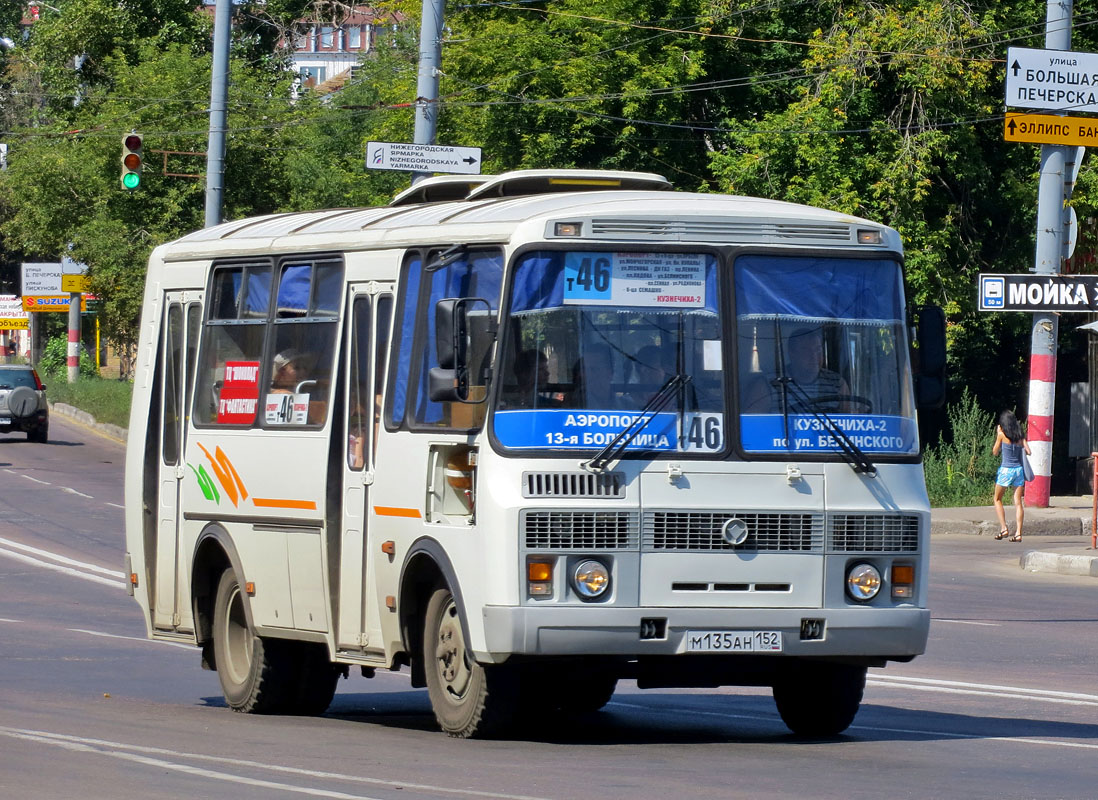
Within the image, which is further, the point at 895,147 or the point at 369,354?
the point at 895,147

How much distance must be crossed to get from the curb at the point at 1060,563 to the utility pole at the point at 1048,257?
4.36 metres

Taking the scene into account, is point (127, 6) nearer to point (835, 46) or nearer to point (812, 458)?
point (835, 46)

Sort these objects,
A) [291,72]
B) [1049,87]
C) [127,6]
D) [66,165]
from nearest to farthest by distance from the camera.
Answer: [1049,87]
[66,165]
[127,6]
[291,72]

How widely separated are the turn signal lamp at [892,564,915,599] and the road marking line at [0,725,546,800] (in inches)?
108

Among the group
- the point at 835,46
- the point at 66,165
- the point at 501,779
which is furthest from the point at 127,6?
the point at 501,779

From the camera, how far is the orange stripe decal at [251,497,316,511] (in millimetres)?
11023

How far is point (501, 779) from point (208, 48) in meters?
56.7

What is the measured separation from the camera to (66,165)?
165 ft

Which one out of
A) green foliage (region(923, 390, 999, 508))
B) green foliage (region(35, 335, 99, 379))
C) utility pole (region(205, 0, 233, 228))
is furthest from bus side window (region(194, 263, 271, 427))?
green foliage (region(35, 335, 99, 379))

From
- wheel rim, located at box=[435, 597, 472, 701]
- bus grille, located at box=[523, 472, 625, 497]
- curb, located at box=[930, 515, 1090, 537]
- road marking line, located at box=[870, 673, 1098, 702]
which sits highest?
bus grille, located at box=[523, 472, 625, 497]

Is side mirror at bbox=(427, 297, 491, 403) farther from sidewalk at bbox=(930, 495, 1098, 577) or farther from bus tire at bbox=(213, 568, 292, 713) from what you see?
sidewalk at bbox=(930, 495, 1098, 577)

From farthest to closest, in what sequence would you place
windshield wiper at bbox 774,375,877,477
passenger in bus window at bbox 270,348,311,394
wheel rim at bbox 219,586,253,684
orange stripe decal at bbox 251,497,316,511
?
wheel rim at bbox 219,586,253,684 < passenger in bus window at bbox 270,348,311,394 < orange stripe decal at bbox 251,497,316,511 < windshield wiper at bbox 774,375,877,477

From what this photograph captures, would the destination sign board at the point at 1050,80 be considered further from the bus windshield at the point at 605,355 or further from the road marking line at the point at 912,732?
the bus windshield at the point at 605,355

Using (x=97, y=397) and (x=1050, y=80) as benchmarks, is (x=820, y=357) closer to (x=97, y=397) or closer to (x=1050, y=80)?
(x=1050, y=80)
